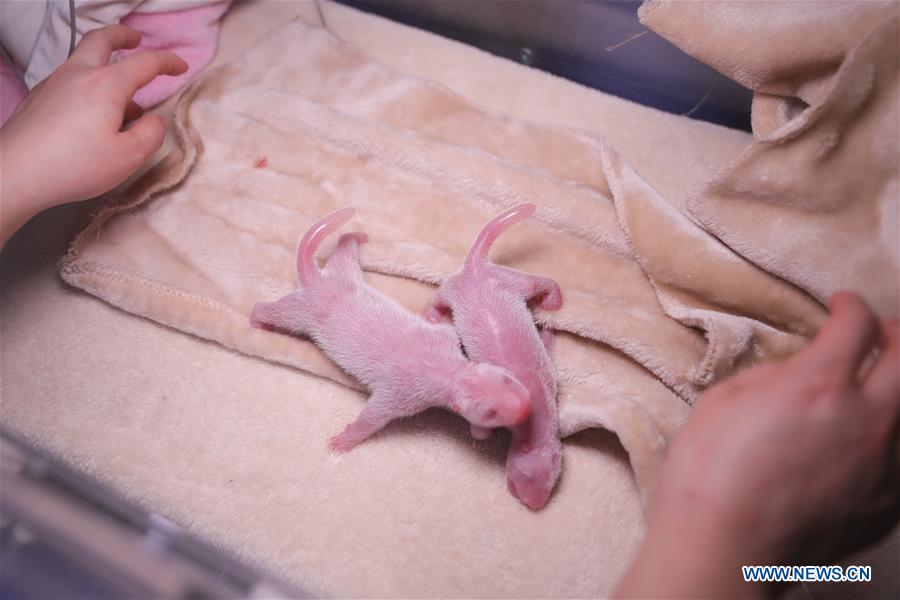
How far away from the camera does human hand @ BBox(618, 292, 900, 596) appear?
68 cm

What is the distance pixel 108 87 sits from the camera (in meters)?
1.07

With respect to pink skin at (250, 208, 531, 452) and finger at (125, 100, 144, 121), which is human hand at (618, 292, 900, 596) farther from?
finger at (125, 100, 144, 121)

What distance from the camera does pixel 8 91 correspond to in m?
1.31

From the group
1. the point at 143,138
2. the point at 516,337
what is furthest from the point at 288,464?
the point at 143,138

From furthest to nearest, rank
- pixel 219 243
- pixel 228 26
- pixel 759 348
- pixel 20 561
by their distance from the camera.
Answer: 1. pixel 228 26
2. pixel 219 243
3. pixel 759 348
4. pixel 20 561

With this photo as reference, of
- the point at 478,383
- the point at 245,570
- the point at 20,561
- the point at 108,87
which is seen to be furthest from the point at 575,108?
the point at 20,561

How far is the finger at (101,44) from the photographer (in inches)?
44.3

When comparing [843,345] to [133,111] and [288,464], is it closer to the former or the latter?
[288,464]

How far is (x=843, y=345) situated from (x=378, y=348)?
593 millimetres

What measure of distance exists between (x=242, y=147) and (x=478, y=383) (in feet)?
2.30

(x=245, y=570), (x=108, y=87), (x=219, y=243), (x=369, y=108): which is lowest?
(x=245, y=570)

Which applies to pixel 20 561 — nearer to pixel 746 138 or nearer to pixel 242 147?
pixel 242 147

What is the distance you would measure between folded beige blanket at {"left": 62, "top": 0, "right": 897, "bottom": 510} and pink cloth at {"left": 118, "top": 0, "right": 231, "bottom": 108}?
3.6 inches

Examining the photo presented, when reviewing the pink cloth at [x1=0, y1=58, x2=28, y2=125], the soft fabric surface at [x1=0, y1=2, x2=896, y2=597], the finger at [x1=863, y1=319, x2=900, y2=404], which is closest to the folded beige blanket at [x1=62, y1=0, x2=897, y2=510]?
the soft fabric surface at [x1=0, y1=2, x2=896, y2=597]
